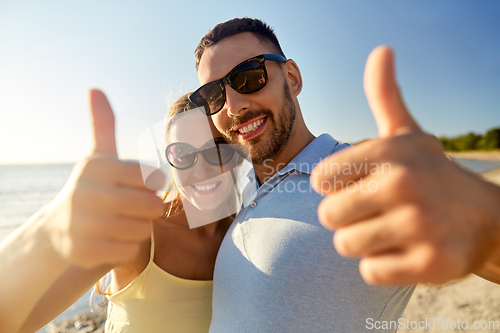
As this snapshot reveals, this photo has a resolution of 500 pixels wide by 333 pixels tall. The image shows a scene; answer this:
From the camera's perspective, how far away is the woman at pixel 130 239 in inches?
24.8

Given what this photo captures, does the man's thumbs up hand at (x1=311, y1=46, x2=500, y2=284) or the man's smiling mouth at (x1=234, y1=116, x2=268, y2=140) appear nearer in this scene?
the man's thumbs up hand at (x1=311, y1=46, x2=500, y2=284)

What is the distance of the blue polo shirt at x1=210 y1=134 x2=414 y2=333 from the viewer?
1.43m

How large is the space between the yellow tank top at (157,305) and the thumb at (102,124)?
4.49 ft

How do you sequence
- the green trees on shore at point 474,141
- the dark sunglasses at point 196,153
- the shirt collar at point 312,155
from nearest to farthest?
the shirt collar at point 312,155 → the dark sunglasses at point 196,153 → the green trees on shore at point 474,141

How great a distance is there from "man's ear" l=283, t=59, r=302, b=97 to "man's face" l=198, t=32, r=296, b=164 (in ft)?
0.35

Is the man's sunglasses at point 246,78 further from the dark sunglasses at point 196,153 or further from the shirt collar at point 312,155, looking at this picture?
the shirt collar at point 312,155

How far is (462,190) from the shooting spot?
55 cm

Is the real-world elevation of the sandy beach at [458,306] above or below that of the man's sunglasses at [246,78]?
below

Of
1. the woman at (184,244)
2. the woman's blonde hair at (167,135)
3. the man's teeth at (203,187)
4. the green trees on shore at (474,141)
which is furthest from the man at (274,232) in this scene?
the green trees on shore at (474,141)

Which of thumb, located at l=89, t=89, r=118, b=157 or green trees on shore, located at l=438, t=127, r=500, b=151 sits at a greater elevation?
thumb, located at l=89, t=89, r=118, b=157

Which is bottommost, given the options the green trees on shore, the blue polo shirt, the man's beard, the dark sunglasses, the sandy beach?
the green trees on shore

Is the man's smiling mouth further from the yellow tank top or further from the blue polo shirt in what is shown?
the yellow tank top

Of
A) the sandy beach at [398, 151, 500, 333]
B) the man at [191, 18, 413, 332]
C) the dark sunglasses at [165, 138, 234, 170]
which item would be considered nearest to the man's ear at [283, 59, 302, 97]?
the man at [191, 18, 413, 332]

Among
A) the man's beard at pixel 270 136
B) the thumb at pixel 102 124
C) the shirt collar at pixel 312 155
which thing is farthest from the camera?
the man's beard at pixel 270 136
